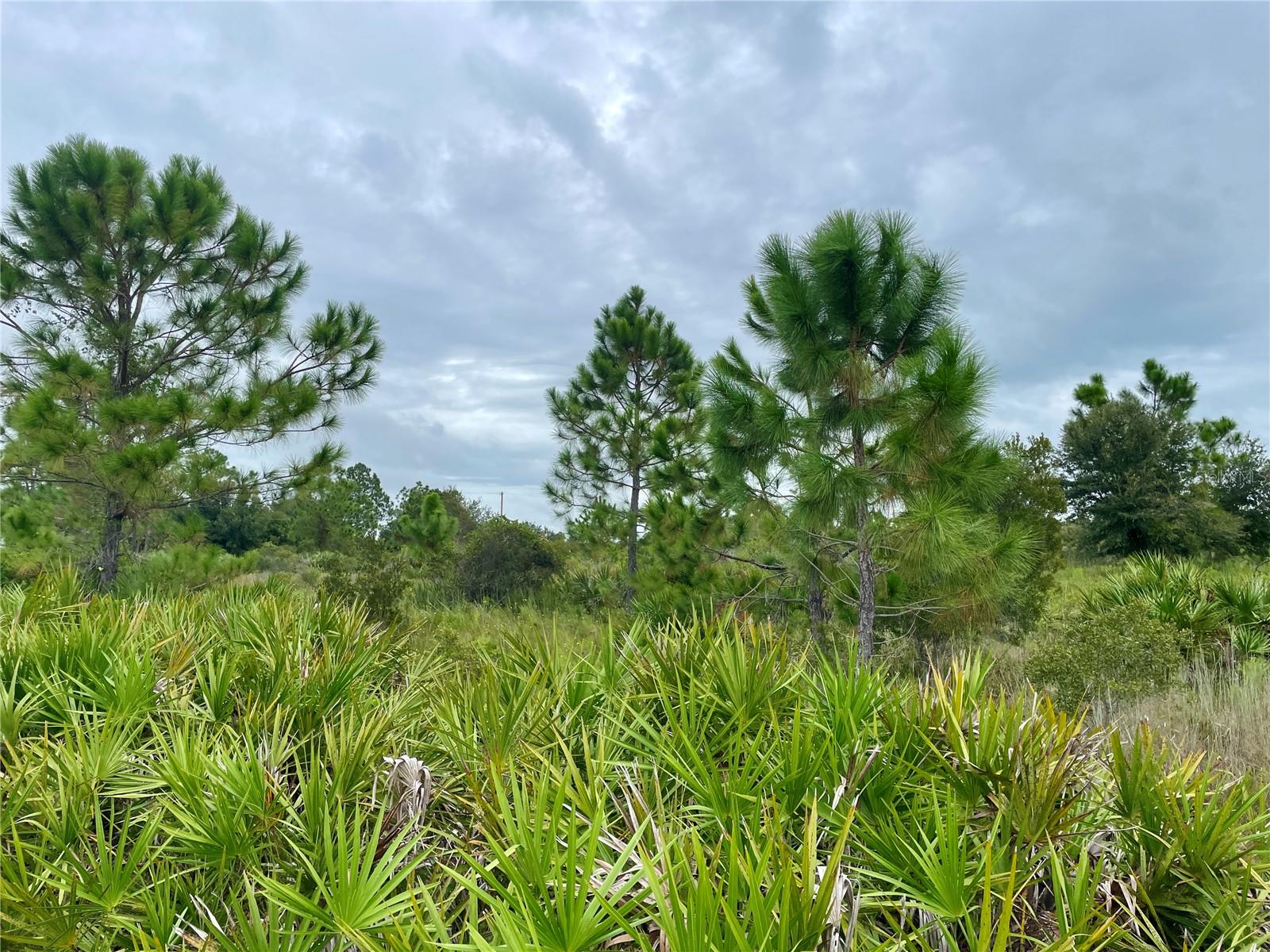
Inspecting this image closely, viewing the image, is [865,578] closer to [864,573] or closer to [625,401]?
[864,573]

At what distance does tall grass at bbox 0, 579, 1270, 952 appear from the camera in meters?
1.80

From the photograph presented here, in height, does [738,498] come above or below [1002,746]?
above

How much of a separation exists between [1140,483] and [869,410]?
A: 54.7 feet

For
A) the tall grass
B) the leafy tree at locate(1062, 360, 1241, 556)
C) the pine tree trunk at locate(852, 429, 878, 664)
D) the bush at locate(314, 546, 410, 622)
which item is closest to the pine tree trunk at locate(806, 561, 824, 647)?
the pine tree trunk at locate(852, 429, 878, 664)

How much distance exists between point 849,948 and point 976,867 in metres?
0.74

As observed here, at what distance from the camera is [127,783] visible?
3.05m

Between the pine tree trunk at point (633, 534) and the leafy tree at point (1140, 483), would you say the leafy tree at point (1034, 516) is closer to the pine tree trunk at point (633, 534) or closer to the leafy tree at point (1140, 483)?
the pine tree trunk at point (633, 534)

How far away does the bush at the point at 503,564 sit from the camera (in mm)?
18359

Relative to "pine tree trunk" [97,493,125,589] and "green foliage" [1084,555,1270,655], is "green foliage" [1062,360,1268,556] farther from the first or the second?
"pine tree trunk" [97,493,125,589]

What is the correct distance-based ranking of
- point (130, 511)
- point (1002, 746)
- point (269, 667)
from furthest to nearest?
point (130, 511), point (269, 667), point (1002, 746)

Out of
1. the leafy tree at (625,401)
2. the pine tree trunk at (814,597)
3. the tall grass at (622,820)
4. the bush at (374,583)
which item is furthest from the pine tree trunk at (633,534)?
the tall grass at (622,820)

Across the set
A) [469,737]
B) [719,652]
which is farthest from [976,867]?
[469,737]

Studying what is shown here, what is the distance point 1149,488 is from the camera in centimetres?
2038

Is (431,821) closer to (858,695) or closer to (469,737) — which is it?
(469,737)
